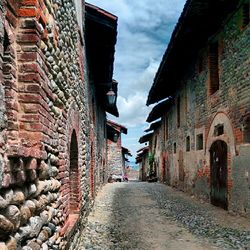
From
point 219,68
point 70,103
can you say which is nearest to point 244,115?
point 219,68

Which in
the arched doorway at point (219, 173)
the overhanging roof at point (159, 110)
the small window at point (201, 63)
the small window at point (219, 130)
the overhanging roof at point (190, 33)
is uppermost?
the overhanging roof at point (190, 33)

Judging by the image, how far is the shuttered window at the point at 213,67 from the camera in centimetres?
1105

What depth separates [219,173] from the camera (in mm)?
10211

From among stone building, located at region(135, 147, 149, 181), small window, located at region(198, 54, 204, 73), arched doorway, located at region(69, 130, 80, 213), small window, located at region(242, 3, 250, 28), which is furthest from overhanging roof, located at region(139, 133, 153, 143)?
arched doorway, located at region(69, 130, 80, 213)

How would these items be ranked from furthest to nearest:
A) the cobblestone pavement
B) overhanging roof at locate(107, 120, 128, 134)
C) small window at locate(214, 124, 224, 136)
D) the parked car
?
the parked car < overhanging roof at locate(107, 120, 128, 134) < small window at locate(214, 124, 224, 136) < the cobblestone pavement

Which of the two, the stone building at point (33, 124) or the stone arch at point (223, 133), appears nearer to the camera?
the stone building at point (33, 124)

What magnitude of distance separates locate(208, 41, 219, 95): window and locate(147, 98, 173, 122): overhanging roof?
7432 mm

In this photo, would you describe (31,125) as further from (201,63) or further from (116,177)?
(116,177)

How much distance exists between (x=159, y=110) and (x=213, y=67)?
10.5 meters

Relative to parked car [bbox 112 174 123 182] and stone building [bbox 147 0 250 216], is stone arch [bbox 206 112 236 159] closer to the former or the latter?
stone building [bbox 147 0 250 216]

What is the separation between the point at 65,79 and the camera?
470 cm

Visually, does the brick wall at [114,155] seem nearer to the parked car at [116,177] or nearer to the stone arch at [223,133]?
the parked car at [116,177]

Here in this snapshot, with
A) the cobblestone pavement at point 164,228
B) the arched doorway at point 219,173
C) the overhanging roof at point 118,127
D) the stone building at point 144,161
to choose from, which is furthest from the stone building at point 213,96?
the stone building at point 144,161

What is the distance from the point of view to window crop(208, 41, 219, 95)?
11.1 meters
